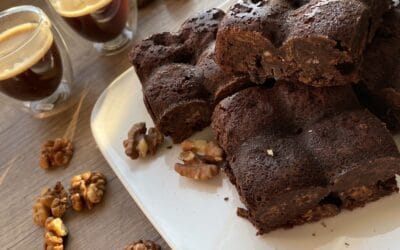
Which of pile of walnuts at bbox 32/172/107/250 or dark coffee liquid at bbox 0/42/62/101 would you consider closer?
pile of walnuts at bbox 32/172/107/250

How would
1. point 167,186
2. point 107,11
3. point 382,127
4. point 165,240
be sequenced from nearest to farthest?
point 382,127
point 165,240
point 167,186
point 107,11

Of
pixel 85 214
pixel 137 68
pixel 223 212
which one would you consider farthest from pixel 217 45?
pixel 85 214

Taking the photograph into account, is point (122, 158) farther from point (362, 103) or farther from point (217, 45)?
point (362, 103)

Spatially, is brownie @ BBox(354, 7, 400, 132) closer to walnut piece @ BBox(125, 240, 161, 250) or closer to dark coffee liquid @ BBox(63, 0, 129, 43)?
walnut piece @ BBox(125, 240, 161, 250)

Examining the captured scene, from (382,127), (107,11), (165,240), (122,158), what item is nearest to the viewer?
(382,127)

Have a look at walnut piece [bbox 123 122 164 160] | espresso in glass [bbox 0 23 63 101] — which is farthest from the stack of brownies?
espresso in glass [bbox 0 23 63 101]

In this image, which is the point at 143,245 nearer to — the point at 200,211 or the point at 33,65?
the point at 200,211

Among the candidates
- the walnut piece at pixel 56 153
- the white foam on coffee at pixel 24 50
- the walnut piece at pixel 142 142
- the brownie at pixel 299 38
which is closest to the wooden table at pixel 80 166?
the walnut piece at pixel 56 153

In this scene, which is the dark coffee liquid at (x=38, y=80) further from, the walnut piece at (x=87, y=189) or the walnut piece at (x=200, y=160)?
the walnut piece at (x=200, y=160)
